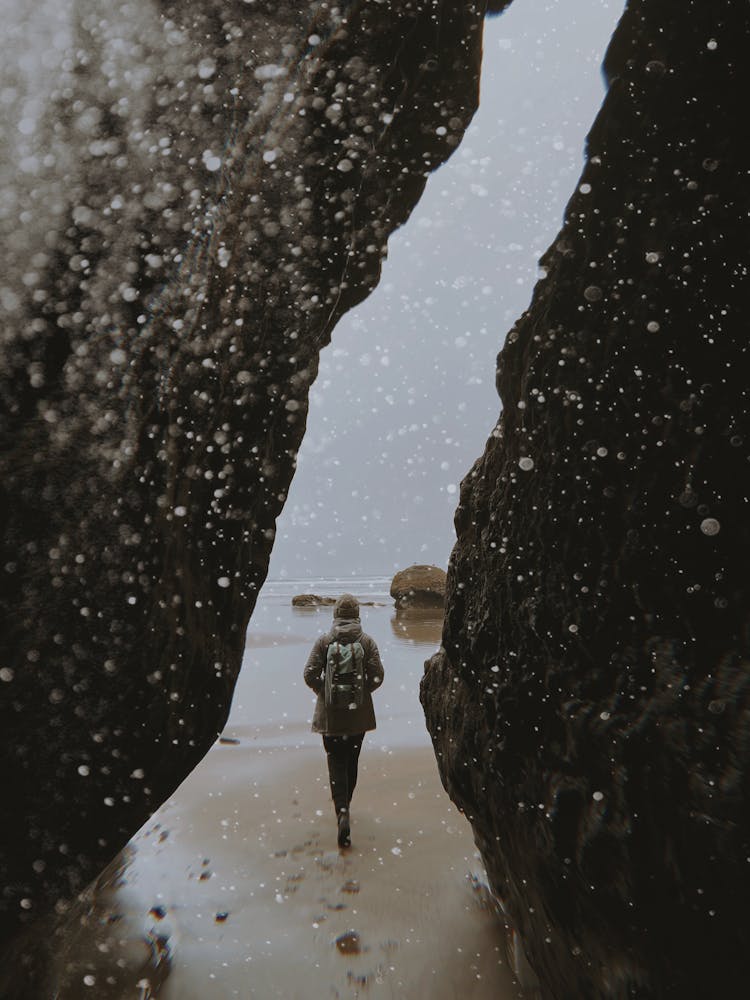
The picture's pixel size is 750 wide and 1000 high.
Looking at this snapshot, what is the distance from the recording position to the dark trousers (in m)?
3.96

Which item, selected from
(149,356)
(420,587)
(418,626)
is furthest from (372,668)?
(420,587)

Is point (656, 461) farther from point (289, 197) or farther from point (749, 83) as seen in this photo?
point (289, 197)

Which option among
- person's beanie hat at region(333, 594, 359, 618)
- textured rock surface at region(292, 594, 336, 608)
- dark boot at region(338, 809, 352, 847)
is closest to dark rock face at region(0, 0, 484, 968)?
person's beanie hat at region(333, 594, 359, 618)

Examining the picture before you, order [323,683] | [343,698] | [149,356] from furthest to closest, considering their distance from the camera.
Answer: [323,683] < [343,698] < [149,356]

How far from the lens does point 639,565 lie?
6.37ft

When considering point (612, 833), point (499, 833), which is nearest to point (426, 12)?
point (612, 833)

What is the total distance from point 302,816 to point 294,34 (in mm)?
5212

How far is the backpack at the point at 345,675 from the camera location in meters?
3.91

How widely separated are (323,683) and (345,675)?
237 millimetres

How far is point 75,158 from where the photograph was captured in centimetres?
210

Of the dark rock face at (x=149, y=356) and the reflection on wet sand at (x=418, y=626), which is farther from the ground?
the dark rock face at (x=149, y=356)

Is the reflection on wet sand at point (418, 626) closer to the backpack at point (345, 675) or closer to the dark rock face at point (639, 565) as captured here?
the backpack at point (345, 675)

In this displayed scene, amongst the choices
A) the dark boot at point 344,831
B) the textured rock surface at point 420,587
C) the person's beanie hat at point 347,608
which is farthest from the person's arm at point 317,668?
the textured rock surface at point 420,587

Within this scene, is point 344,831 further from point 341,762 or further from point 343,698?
point 343,698
